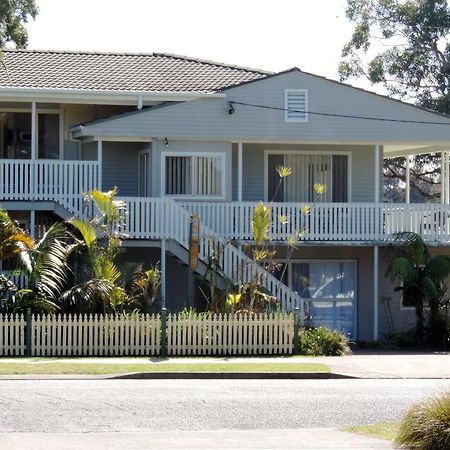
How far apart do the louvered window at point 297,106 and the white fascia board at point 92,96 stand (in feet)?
5.91

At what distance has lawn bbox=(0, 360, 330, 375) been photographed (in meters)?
21.4

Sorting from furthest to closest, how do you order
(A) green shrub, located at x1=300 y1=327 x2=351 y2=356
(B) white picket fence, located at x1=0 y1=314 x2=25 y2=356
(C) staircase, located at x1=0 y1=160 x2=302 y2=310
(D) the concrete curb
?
(C) staircase, located at x1=0 y1=160 x2=302 y2=310
(A) green shrub, located at x1=300 y1=327 x2=351 y2=356
(B) white picket fence, located at x1=0 y1=314 x2=25 y2=356
(D) the concrete curb

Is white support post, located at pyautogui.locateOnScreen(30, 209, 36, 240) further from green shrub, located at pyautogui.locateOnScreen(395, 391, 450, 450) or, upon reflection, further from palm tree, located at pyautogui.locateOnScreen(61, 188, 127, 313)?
green shrub, located at pyautogui.locateOnScreen(395, 391, 450, 450)

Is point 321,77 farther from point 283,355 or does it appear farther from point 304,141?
point 283,355

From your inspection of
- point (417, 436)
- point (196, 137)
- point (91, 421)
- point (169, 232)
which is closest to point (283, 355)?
point (169, 232)

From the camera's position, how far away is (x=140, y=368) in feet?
72.3

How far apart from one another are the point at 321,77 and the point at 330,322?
6655mm

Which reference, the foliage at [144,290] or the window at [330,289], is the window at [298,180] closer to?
the window at [330,289]

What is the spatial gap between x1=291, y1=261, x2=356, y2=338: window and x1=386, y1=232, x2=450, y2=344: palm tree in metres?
2.26

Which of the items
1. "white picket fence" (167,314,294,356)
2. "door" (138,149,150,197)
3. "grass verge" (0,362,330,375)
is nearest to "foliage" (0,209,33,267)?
"white picket fence" (167,314,294,356)

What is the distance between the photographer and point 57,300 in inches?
1041

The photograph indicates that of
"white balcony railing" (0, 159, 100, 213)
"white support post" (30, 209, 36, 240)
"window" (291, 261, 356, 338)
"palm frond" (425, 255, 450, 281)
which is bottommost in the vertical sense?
"window" (291, 261, 356, 338)

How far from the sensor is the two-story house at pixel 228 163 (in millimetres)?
29516

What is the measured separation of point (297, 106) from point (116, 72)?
553 centimetres
